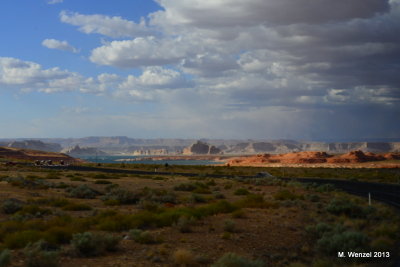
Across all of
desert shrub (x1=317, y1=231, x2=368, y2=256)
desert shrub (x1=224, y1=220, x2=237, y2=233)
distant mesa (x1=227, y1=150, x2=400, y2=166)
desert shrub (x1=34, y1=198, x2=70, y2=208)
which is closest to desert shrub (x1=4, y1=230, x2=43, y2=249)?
desert shrub (x1=224, y1=220, x2=237, y2=233)

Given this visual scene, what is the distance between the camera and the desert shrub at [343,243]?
1287 cm

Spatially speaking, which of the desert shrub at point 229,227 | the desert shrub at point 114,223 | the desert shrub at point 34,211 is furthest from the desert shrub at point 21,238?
the desert shrub at point 229,227

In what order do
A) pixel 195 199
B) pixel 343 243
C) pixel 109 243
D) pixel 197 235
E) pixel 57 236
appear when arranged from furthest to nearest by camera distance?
1. pixel 195 199
2. pixel 197 235
3. pixel 57 236
4. pixel 343 243
5. pixel 109 243

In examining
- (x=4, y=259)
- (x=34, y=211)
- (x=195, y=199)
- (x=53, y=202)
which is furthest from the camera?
(x=195, y=199)

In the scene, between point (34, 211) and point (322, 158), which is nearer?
point (34, 211)

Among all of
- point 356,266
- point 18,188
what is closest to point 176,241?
point 356,266

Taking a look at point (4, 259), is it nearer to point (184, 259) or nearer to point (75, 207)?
point (184, 259)

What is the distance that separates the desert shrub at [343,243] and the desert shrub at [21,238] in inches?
376

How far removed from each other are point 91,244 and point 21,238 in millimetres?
2574

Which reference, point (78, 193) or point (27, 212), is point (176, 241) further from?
point (78, 193)

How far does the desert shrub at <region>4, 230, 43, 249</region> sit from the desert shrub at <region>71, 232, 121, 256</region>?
1.50 m

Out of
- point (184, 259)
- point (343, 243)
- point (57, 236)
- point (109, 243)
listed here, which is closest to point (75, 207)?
point (57, 236)

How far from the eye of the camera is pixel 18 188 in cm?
3128

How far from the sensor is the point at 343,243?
13.1m
